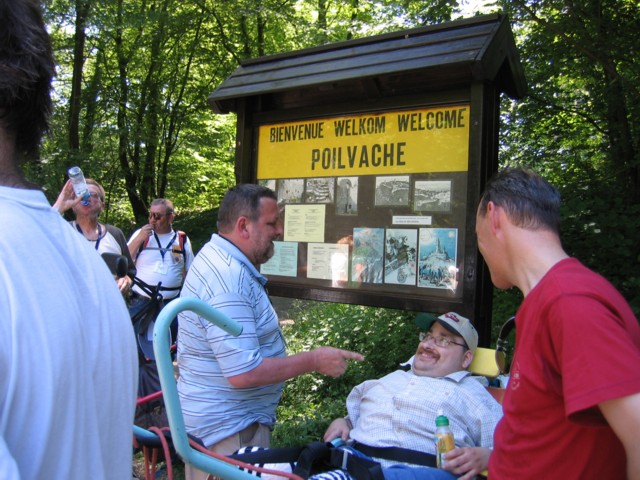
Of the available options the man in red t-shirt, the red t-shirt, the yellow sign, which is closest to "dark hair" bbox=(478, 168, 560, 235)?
the man in red t-shirt

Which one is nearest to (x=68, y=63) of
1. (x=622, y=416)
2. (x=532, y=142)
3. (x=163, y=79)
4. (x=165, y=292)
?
(x=163, y=79)

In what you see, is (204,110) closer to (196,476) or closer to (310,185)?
(310,185)

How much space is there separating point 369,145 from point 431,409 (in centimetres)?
170

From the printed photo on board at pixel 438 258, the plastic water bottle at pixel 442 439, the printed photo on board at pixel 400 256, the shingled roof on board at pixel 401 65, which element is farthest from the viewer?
the printed photo on board at pixel 400 256

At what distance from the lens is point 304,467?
2020mm

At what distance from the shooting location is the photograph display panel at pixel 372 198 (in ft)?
10.4

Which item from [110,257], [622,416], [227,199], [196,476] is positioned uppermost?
[227,199]

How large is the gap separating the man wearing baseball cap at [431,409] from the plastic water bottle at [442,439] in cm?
3

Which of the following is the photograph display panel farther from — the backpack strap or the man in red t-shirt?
the man in red t-shirt

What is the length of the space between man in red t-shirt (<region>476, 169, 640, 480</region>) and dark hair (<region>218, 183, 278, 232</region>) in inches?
45.6

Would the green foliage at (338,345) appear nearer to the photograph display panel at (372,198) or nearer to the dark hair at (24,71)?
the photograph display panel at (372,198)

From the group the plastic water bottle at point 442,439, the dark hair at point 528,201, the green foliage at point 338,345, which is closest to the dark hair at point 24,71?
the dark hair at point 528,201

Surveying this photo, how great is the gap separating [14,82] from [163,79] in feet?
43.8

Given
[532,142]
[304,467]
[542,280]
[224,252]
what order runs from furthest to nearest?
[532,142], [224,252], [304,467], [542,280]
